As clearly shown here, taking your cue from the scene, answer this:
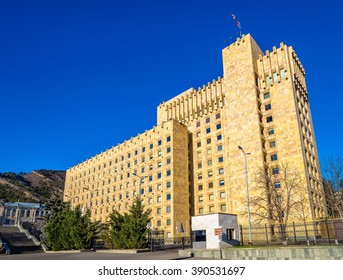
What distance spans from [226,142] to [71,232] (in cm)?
3571

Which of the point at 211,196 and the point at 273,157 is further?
the point at 211,196

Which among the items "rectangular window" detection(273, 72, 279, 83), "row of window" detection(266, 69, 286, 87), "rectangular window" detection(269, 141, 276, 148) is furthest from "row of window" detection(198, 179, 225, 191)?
"rectangular window" detection(273, 72, 279, 83)

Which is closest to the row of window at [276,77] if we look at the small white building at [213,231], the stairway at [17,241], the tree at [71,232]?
the small white building at [213,231]

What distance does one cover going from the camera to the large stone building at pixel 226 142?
5238 cm

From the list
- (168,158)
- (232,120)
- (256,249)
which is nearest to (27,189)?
(168,158)

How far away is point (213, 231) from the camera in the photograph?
28.9 metres

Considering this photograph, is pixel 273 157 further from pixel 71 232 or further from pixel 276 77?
pixel 71 232

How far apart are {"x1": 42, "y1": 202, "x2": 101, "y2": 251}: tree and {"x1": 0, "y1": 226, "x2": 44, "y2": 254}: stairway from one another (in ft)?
13.6

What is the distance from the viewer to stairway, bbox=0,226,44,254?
4293cm

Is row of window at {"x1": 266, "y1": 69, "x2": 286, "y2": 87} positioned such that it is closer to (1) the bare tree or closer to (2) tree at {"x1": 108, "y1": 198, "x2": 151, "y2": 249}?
(1) the bare tree

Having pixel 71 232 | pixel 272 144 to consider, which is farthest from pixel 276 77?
pixel 71 232

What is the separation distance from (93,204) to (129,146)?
71.9ft

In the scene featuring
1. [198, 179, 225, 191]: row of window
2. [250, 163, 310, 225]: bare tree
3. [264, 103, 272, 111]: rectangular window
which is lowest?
[250, 163, 310, 225]: bare tree

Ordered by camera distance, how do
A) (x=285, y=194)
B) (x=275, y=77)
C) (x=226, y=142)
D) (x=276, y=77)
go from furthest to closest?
(x=226, y=142), (x=275, y=77), (x=276, y=77), (x=285, y=194)
